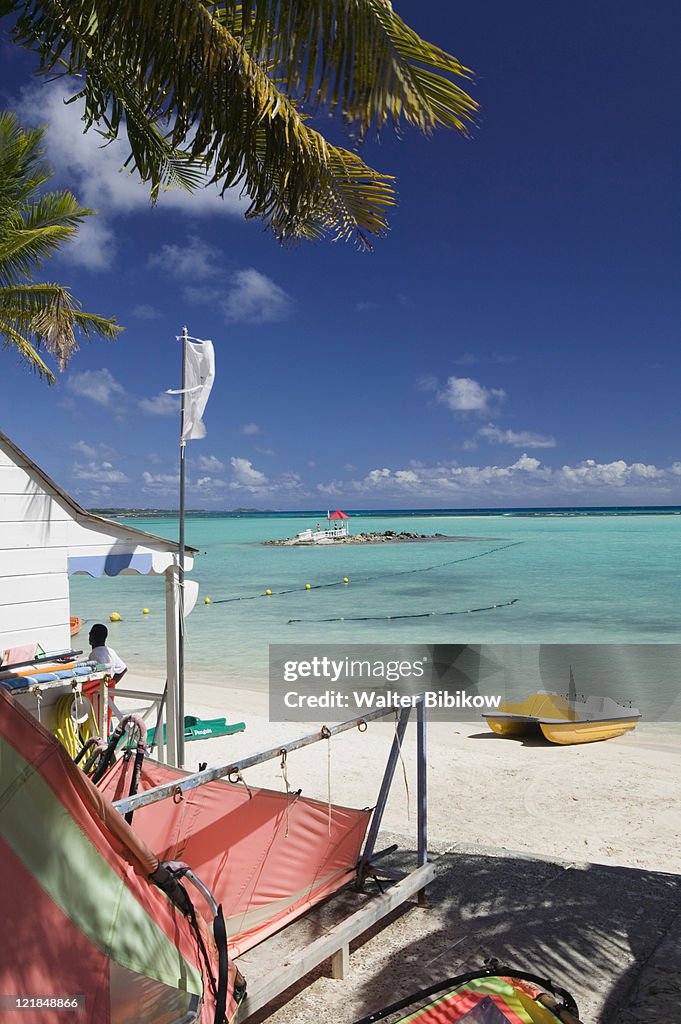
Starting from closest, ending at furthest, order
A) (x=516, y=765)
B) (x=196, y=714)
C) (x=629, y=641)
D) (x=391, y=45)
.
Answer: (x=391, y=45), (x=516, y=765), (x=196, y=714), (x=629, y=641)

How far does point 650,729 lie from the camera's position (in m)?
13.3

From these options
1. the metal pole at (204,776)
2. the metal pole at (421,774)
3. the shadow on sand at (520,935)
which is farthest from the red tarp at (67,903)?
the metal pole at (421,774)

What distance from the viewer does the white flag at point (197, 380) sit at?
859 cm

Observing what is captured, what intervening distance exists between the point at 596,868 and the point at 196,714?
350 inches

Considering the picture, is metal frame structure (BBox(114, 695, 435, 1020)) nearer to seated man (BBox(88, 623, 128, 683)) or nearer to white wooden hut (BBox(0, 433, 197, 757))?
seated man (BBox(88, 623, 128, 683))

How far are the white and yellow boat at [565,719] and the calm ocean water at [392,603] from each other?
25.6 feet

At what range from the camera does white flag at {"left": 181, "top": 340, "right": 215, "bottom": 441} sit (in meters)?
8.59

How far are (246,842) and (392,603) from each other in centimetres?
3100

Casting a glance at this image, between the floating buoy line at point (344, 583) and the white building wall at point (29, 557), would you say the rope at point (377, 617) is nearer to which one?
the floating buoy line at point (344, 583)

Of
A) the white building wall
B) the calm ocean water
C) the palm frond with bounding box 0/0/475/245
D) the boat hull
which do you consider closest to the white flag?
the white building wall

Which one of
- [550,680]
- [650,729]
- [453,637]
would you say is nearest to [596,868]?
[650,729]

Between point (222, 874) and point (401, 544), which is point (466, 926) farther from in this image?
point (401, 544)

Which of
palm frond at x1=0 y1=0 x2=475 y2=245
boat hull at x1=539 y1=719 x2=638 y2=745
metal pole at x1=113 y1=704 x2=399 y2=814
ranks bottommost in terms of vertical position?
boat hull at x1=539 y1=719 x2=638 y2=745

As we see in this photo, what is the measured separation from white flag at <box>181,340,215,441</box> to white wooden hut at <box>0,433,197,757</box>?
1.55 m
